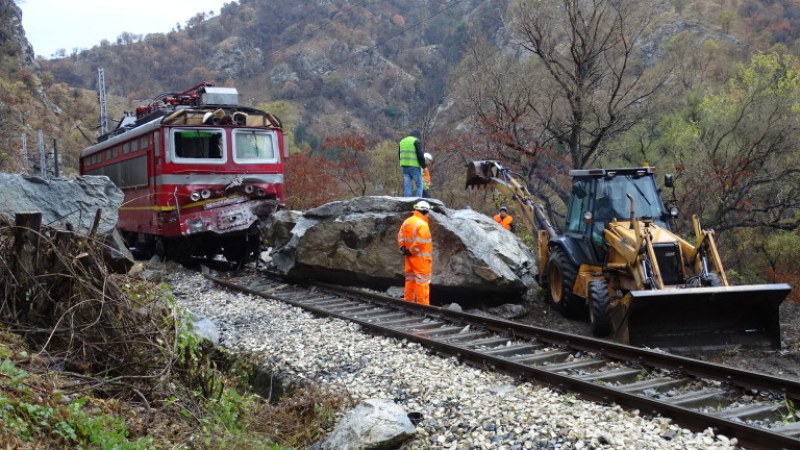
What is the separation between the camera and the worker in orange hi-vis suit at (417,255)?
32.2 feet

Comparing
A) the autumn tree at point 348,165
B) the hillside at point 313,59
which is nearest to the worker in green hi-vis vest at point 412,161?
the autumn tree at point 348,165

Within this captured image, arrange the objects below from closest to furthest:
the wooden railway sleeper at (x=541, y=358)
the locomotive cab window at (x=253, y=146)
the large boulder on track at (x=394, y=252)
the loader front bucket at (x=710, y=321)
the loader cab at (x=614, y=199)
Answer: the wooden railway sleeper at (x=541, y=358) → the loader front bucket at (x=710, y=321) → the loader cab at (x=614, y=199) → the large boulder on track at (x=394, y=252) → the locomotive cab window at (x=253, y=146)

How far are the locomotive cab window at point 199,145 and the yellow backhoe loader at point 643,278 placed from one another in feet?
20.9

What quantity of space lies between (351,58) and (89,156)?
81.0 meters

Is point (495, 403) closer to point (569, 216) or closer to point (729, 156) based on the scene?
point (569, 216)

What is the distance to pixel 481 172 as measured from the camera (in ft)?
42.0

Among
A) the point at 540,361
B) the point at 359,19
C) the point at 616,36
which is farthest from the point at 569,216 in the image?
the point at 359,19

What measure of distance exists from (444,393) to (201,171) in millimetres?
8898

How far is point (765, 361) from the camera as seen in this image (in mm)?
7699

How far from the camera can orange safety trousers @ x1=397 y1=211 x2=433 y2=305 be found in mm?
9820

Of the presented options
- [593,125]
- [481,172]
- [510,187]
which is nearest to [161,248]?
[481,172]

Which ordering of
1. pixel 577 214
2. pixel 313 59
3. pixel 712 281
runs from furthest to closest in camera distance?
1. pixel 313 59
2. pixel 577 214
3. pixel 712 281

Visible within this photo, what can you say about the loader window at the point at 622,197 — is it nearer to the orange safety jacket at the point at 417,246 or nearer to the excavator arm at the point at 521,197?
the excavator arm at the point at 521,197

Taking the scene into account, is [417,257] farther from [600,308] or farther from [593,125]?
[593,125]
